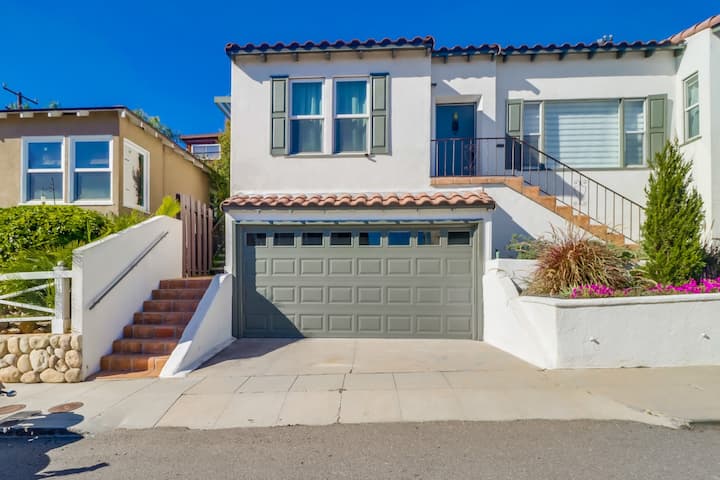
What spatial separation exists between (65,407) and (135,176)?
26.3ft

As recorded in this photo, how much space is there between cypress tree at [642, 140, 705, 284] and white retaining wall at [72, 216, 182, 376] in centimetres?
971

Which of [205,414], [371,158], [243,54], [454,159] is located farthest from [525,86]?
[205,414]

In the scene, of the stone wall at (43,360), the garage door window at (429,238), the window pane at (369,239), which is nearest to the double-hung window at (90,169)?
the stone wall at (43,360)

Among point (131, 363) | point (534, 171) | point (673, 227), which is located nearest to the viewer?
point (131, 363)

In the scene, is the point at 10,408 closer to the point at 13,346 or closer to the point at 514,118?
the point at 13,346

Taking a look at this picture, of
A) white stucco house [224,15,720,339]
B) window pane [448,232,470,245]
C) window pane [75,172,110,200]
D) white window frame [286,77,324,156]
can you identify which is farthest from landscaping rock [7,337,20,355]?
window pane [448,232,470,245]

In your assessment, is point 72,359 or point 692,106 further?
point 692,106

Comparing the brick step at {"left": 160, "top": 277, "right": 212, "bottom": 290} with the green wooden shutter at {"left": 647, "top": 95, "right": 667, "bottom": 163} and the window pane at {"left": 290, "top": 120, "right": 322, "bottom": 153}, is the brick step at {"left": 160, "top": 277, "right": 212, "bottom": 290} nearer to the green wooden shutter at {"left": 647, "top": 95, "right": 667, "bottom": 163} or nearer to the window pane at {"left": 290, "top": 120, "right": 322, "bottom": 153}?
the window pane at {"left": 290, "top": 120, "right": 322, "bottom": 153}

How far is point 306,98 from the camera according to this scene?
957 cm

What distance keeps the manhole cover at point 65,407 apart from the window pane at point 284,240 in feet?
14.5

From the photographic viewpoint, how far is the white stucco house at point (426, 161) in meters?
8.33

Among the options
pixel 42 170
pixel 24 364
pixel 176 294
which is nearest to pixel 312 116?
pixel 176 294

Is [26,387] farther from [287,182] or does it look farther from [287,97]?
[287,97]

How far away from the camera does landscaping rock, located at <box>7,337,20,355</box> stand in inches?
236
